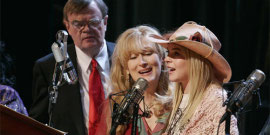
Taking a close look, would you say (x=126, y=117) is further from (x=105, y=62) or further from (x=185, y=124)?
(x=105, y=62)

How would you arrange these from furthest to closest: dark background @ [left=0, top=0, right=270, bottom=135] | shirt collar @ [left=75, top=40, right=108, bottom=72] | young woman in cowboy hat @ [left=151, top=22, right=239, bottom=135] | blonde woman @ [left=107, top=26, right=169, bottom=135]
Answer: dark background @ [left=0, top=0, right=270, bottom=135] → shirt collar @ [left=75, top=40, right=108, bottom=72] → blonde woman @ [left=107, top=26, right=169, bottom=135] → young woman in cowboy hat @ [left=151, top=22, right=239, bottom=135]

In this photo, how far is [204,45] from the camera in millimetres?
3021

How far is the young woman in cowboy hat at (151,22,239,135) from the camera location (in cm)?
291

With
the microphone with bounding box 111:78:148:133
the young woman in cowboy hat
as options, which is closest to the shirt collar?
the young woman in cowboy hat

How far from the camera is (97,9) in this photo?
4496mm

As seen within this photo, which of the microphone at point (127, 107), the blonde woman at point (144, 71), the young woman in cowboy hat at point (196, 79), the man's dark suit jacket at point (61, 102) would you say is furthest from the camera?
the man's dark suit jacket at point (61, 102)

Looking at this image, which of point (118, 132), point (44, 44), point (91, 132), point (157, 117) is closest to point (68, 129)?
point (91, 132)

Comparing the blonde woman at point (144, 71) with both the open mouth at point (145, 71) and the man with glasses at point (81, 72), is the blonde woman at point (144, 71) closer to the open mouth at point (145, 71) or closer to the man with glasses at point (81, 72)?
the open mouth at point (145, 71)

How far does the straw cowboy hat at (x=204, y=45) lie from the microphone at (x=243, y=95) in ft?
1.84

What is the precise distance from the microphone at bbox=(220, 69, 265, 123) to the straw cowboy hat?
56cm

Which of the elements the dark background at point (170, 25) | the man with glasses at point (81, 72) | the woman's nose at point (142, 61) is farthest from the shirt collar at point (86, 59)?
the dark background at point (170, 25)

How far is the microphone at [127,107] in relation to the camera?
276 centimetres

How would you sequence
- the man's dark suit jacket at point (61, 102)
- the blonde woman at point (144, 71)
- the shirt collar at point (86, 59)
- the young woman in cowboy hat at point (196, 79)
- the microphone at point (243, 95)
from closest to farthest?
the microphone at point (243, 95), the young woman in cowboy hat at point (196, 79), the blonde woman at point (144, 71), the man's dark suit jacket at point (61, 102), the shirt collar at point (86, 59)

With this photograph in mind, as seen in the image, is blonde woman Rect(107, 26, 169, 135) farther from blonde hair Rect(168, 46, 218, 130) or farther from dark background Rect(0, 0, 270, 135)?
dark background Rect(0, 0, 270, 135)
